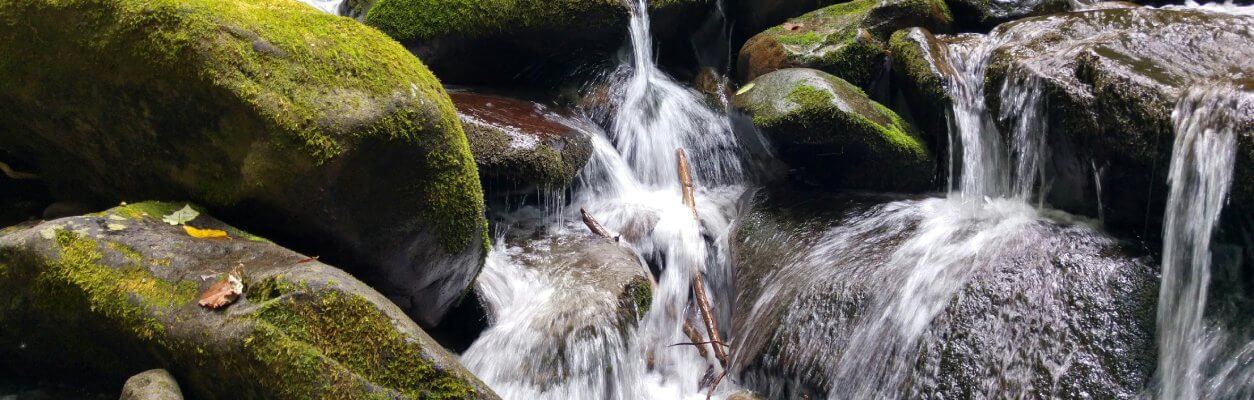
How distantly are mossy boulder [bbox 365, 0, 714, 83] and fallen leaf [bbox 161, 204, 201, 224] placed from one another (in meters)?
4.14

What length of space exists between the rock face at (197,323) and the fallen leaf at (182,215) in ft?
0.58

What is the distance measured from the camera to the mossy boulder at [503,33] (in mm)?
7156

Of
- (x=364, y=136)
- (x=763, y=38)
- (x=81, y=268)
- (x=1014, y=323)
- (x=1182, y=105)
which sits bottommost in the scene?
(x=1014, y=323)

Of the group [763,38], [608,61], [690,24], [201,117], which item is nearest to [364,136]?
[201,117]

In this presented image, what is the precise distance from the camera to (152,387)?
8.54 feet

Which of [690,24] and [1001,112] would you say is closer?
[1001,112]

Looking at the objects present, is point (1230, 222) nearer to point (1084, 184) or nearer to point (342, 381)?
point (1084, 184)

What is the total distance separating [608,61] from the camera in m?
7.98

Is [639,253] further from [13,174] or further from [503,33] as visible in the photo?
[13,174]

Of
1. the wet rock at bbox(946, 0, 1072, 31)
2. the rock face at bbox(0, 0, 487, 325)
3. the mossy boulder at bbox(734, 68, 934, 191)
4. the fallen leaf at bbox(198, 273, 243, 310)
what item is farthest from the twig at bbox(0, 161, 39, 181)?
the wet rock at bbox(946, 0, 1072, 31)

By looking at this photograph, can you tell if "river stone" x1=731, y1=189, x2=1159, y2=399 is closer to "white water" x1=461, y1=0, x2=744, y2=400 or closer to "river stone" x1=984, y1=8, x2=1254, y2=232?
"river stone" x1=984, y1=8, x2=1254, y2=232

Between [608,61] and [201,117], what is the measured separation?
5.16 m

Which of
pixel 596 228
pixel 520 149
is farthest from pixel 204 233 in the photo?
pixel 596 228

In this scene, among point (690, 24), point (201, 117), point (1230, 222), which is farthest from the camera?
point (690, 24)
